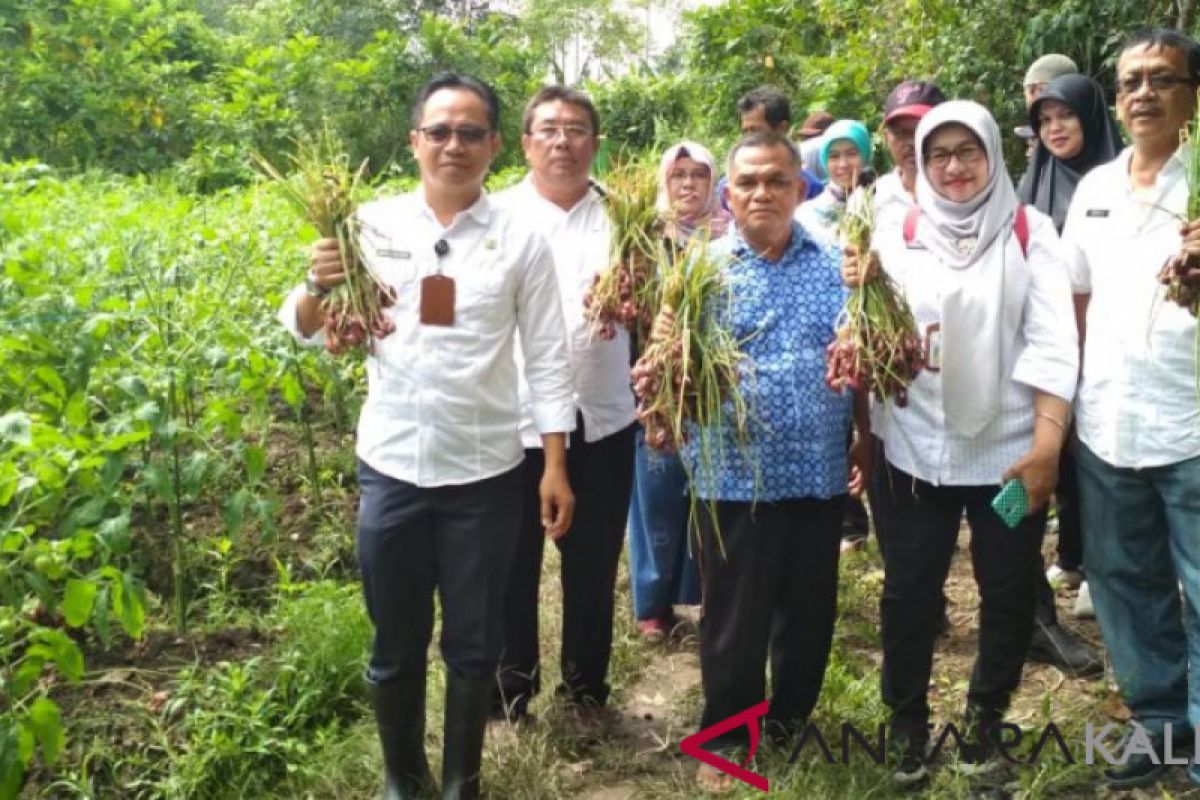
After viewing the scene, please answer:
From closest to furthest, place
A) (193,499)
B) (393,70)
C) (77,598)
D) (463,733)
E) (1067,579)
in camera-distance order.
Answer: (77,598) → (463,733) → (193,499) → (1067,579) → (393,70)

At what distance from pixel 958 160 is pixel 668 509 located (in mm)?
1593

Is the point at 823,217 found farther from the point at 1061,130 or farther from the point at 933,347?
the point at 1061,130

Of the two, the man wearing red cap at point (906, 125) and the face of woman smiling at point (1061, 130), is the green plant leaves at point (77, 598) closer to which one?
the man wearing red cap at point (906, 125)

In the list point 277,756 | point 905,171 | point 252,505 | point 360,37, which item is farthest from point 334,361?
point 360,37

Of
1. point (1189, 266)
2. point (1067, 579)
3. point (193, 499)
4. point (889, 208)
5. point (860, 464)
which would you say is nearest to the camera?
point (1189, 266)

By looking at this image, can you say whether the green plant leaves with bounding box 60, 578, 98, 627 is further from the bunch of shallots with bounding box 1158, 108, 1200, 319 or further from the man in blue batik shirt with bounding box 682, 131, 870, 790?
the bunch of shallots with bounding box 1158, 108, 1200, 319

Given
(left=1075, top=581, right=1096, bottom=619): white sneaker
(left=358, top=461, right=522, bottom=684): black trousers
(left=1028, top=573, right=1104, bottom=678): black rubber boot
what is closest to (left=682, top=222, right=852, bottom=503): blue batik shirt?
(left=358, top=461, right=522, bottom=684): black trousers

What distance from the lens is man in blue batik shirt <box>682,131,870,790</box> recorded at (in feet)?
8.70

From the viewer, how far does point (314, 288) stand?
2525 millimetres

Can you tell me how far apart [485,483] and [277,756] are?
3.59 ft

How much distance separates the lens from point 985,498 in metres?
2.68

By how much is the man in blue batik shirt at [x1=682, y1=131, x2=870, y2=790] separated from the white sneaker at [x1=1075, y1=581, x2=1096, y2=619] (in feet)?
4.62

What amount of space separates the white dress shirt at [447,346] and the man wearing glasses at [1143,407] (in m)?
1.44

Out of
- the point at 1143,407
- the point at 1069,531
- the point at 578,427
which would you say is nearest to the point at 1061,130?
the point at 1143,407
